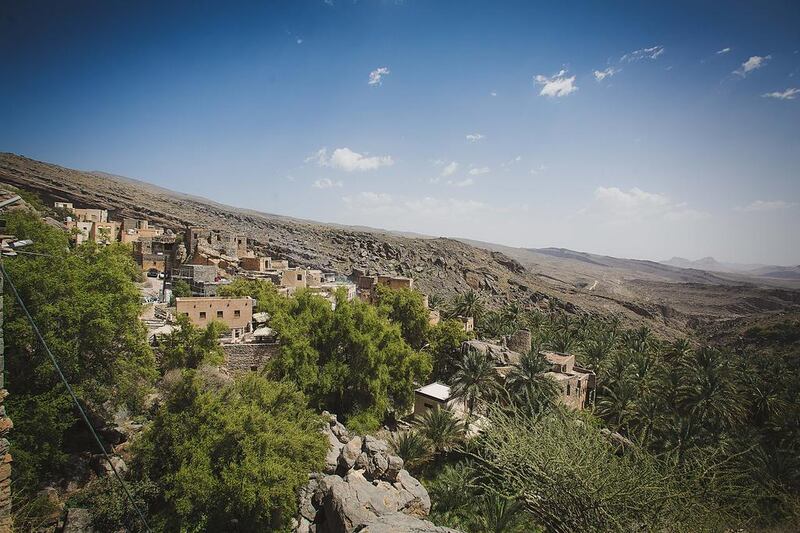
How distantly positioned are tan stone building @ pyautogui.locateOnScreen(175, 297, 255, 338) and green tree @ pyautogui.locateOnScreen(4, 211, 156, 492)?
7.87m

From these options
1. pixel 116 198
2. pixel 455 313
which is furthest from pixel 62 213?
pixel 455 313

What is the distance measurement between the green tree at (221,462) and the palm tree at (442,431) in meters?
7.92

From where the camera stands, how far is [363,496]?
13.8 metres

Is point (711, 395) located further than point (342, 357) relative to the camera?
Yes

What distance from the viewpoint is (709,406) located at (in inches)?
1165

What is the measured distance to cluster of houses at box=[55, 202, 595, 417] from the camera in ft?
83.6

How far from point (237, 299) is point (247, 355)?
5.18 m

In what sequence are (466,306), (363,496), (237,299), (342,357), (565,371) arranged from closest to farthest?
(363,496)
(342,357)
(237,299)
(565,371)
(466,306)

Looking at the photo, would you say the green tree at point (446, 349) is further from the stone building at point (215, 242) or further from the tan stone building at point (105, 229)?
the tan stone building at point (105, 229)

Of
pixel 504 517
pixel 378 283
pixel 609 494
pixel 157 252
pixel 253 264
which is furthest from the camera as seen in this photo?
pixel 378 283

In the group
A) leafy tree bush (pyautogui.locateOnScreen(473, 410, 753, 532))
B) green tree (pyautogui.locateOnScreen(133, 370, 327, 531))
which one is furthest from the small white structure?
leafy tree bush (pyautogui.locateOnScreen(473, 410, 753, 532))

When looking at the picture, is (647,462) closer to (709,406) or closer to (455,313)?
(709,406)

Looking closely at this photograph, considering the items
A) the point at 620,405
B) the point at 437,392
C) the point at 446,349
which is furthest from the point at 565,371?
the point at 437,392

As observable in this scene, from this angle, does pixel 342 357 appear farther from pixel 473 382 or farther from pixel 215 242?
pixel 215 242
